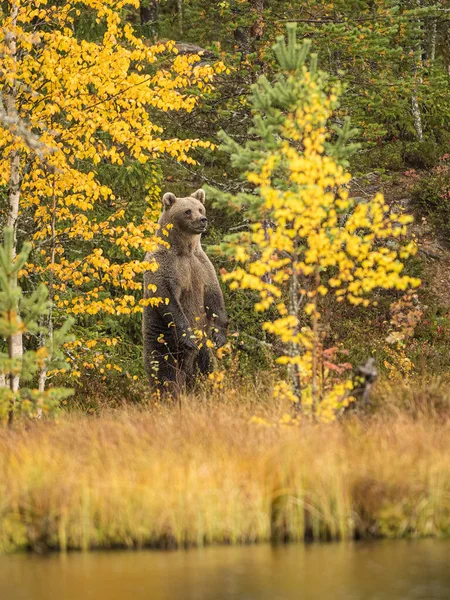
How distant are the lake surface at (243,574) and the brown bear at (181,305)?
5.37 meters

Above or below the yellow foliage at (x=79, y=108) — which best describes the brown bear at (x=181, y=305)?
below

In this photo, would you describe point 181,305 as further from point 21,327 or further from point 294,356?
point 21,327

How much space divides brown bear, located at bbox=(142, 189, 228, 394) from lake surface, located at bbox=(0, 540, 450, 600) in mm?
5375

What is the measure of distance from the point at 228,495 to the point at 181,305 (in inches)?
220

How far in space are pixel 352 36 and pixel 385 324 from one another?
493 centimetres

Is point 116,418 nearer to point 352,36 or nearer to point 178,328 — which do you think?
point 178,328

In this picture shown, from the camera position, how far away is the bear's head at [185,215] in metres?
13.2

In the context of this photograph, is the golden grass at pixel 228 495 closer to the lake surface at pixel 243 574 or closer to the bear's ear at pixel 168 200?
the lake surface at pixel 243 574

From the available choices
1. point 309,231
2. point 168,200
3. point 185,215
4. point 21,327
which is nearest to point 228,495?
point 309,231

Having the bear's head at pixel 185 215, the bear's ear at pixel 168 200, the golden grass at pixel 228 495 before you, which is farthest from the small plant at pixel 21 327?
the bear's ear at pixel 168 200

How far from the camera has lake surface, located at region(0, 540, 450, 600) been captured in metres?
6.88

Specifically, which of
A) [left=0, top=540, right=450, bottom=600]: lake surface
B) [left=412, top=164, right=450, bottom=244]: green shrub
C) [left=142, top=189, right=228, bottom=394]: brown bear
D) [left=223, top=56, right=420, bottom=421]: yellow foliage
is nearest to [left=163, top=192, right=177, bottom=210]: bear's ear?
[left=142, top=189, right=228, bottom=394]: brown bear

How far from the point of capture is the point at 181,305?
44.2 ft

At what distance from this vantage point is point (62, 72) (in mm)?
12859
